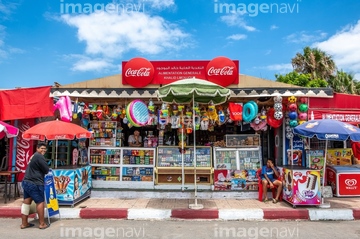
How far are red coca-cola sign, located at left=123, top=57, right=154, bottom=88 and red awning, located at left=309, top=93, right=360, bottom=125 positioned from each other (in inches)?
197

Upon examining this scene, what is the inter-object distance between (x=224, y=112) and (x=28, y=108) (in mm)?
5973

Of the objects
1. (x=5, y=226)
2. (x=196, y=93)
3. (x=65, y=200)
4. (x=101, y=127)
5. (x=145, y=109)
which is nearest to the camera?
(x=5, y=226)

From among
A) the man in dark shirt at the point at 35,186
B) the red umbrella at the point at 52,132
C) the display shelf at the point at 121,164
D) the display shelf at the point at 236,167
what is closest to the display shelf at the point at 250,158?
the display shelf at the point at 236,167

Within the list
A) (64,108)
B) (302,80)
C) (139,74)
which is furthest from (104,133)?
(302,80)

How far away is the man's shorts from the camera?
5695 mm

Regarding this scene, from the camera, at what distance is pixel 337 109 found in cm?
840

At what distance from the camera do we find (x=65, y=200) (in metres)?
6.93

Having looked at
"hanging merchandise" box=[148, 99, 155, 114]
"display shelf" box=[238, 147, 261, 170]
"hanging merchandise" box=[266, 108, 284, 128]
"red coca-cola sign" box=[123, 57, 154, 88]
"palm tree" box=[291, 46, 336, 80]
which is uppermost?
"palm tree" box=[291, 46, 336, 80]

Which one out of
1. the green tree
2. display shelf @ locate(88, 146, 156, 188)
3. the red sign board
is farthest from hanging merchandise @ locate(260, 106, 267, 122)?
the green tree

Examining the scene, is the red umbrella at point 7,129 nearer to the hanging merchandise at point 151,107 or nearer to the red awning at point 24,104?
the red awning at point 24,104

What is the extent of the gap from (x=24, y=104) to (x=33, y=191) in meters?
3.61

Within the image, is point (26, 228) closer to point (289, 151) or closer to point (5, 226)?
point (5, 226)

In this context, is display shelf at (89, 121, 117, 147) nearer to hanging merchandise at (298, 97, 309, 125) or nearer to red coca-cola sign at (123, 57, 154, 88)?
red coca-cola sign at (123, 57, 154, 88)

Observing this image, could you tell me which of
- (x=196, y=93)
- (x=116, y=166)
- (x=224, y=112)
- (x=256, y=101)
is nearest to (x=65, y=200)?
(x=116, y=166)
